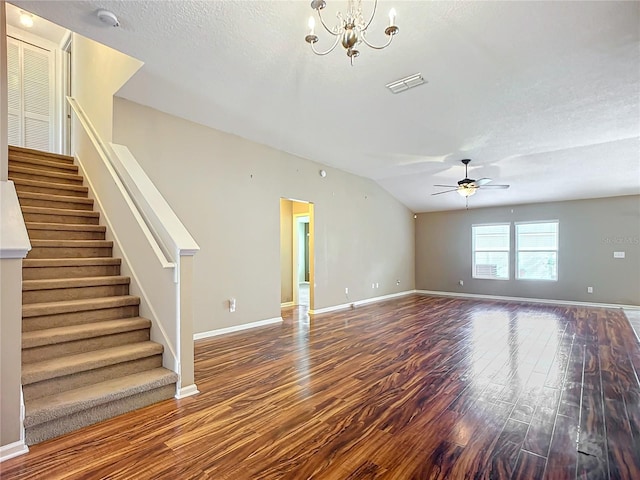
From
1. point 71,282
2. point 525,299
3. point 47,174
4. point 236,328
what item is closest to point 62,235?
point 71,282

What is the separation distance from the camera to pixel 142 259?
3129 mm

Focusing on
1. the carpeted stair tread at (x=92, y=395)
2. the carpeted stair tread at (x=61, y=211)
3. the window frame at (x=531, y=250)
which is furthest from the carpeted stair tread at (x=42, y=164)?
the window frame at (x=531, y=250)

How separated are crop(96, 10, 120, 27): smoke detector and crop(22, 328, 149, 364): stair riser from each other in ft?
8.37

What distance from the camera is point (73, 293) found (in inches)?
118

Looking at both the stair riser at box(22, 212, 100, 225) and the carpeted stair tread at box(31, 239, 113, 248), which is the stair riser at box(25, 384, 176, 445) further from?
the stair riser at box(22, 212, 100, 225)

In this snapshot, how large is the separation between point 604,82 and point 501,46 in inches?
58.0

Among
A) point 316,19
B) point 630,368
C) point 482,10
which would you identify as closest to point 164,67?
point 316,19

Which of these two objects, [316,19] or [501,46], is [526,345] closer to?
[501,46]

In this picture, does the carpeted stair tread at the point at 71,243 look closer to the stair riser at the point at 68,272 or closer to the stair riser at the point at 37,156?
the stair riser at the point at 68,272

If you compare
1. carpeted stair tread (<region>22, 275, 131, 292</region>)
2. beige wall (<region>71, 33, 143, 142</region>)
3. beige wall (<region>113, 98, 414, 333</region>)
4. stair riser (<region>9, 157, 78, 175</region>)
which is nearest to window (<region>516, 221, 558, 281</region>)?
beige wall (<region>113, 98, 414, 333</region>)

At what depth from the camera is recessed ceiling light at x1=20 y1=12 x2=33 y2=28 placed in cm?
535

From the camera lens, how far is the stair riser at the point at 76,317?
8.53 feet

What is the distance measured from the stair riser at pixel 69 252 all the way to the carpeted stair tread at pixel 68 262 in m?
0.15

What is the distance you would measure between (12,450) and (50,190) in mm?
3185
